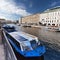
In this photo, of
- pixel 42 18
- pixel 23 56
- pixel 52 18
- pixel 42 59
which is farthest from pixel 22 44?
pixel 42 18

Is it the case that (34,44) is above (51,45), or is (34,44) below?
above

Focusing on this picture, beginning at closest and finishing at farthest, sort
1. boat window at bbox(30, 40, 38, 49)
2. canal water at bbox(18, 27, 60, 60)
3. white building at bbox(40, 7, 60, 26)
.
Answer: boat window at bbox(30, 40, 38, 49) < canal water at bbox(18, 27, 60, 60) < white building at bbox(40, 7, 60, 26)

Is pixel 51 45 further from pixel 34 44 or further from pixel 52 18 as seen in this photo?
pixel 52 18

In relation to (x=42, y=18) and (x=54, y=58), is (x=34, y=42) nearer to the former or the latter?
(x=54, y=58)

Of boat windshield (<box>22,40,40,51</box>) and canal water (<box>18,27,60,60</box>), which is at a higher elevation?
boat windshield (<box>22,40,40,51</box>)

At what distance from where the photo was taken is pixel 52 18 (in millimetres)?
106500

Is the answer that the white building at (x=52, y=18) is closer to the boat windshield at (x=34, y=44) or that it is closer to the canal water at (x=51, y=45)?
the canal water at (x=51, y=45)

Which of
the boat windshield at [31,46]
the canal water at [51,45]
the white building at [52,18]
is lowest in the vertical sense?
the canal water at [51,45]

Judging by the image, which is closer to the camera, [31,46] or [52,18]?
[31,46]

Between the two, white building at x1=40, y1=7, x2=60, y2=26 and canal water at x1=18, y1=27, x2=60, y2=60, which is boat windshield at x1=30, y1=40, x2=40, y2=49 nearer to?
canal water at x1=18, y1=27, x2=60, y2=60

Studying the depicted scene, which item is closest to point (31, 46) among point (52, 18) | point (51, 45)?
point (51, 45)

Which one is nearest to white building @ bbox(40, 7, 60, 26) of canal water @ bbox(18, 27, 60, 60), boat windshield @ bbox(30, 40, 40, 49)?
canal water @ bbox(18, 27, 60, 60)

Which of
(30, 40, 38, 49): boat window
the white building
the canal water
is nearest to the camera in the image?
(30, 40, 38, 49): boat window

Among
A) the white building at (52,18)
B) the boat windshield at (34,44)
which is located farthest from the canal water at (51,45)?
the white building at (52,18)
